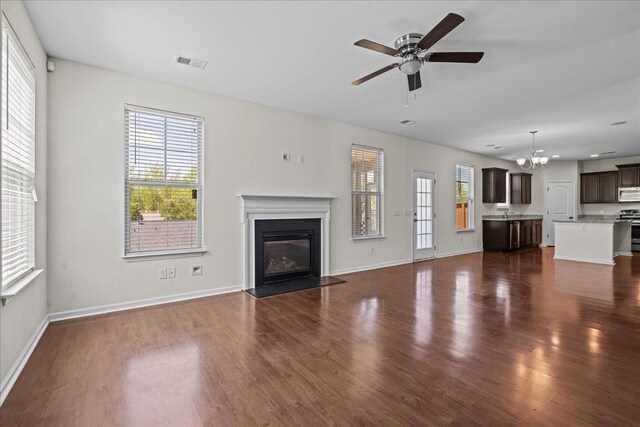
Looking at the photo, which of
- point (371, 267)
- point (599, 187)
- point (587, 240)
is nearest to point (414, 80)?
point (371, 267)

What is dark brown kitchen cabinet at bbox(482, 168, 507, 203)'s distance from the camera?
8805mm

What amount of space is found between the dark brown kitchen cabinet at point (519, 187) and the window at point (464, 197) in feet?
7.61

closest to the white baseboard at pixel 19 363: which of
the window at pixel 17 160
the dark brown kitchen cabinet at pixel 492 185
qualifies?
the window at pixel 17 160

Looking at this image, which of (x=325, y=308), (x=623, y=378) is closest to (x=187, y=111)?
(x=325, y=308)

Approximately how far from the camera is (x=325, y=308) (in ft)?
12.3

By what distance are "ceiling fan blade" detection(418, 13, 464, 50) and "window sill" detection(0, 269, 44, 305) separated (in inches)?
139

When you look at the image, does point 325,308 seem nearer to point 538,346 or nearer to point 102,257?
point 538,346

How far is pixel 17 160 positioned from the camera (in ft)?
8.11

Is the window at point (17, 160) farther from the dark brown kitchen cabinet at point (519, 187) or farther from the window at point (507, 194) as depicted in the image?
Result: the dark brown kitchen cabinet at point (519, 187)

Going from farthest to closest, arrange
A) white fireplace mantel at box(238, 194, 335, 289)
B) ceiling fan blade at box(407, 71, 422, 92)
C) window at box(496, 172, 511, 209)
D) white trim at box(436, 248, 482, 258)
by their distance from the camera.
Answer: window at box(496, 172, 511, 209)
white trim at box(436, 248, 482, 258)
white fireplace mantel at box(238, 194, 335, 289)
ceiling fan blade at box(407, 71, 422, 92)

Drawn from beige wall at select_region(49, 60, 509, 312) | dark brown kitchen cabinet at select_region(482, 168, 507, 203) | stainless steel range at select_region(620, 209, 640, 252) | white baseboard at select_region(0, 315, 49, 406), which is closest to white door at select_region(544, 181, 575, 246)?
stainless steel range at select_region(620, 209, 640, 252)

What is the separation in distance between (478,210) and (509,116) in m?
3.95

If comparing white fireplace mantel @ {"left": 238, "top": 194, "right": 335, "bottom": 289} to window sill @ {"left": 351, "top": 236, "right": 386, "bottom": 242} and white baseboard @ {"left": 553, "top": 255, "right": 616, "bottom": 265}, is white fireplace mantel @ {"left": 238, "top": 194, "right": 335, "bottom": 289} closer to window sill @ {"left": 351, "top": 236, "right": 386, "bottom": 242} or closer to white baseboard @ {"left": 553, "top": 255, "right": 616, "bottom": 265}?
window sill @ {"left": 351, "top": 236, "right": 386, "bottom": 242}

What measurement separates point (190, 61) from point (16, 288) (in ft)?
8.62
